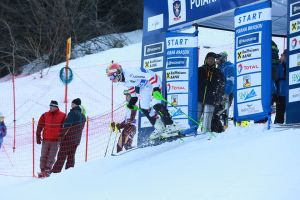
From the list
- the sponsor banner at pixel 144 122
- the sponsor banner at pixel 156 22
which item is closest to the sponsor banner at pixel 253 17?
the sponsor banner at pixel 156 22

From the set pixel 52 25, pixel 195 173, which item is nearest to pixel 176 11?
pixel 195 173

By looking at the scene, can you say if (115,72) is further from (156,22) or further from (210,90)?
(156,22)

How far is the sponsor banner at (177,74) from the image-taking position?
11195mm

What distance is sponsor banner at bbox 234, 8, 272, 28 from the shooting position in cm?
901

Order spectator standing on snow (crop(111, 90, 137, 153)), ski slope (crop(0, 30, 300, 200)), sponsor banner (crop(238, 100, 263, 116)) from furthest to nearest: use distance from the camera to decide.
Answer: spectator standing on snow (crop(111, 90, 137, 153)), sponsor banner (crop(238, 100, 263, 116)), ski slope (crop(0, 30, 300, 200))

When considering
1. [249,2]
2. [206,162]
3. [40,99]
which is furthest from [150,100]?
[40,99]

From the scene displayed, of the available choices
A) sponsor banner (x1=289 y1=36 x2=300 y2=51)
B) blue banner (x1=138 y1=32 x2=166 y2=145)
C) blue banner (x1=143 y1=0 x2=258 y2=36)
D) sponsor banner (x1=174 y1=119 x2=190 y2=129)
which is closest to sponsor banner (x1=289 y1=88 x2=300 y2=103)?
sponsor banner (x1=289 y1=36 x2=300 y2=51)

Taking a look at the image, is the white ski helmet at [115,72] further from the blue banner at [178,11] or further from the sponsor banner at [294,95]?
the sponsor banner at [294,95]

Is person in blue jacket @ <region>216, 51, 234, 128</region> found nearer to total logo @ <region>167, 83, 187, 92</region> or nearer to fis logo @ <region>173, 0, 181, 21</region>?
total logo @ <region>167, 83, 187, 92</region>

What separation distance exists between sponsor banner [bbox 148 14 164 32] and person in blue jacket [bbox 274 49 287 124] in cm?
286

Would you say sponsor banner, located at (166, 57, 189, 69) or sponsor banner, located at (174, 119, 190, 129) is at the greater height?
sponsor banner, located at (166, 57, 189, 69)

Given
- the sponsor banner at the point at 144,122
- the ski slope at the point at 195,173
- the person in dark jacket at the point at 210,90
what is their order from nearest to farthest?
the ski slope at the point at 195,173 < the person in dark jacket at the point at 210,90 < the sponsor banner at the point at 144,122

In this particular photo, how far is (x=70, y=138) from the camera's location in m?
11.7

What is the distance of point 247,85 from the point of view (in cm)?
934
